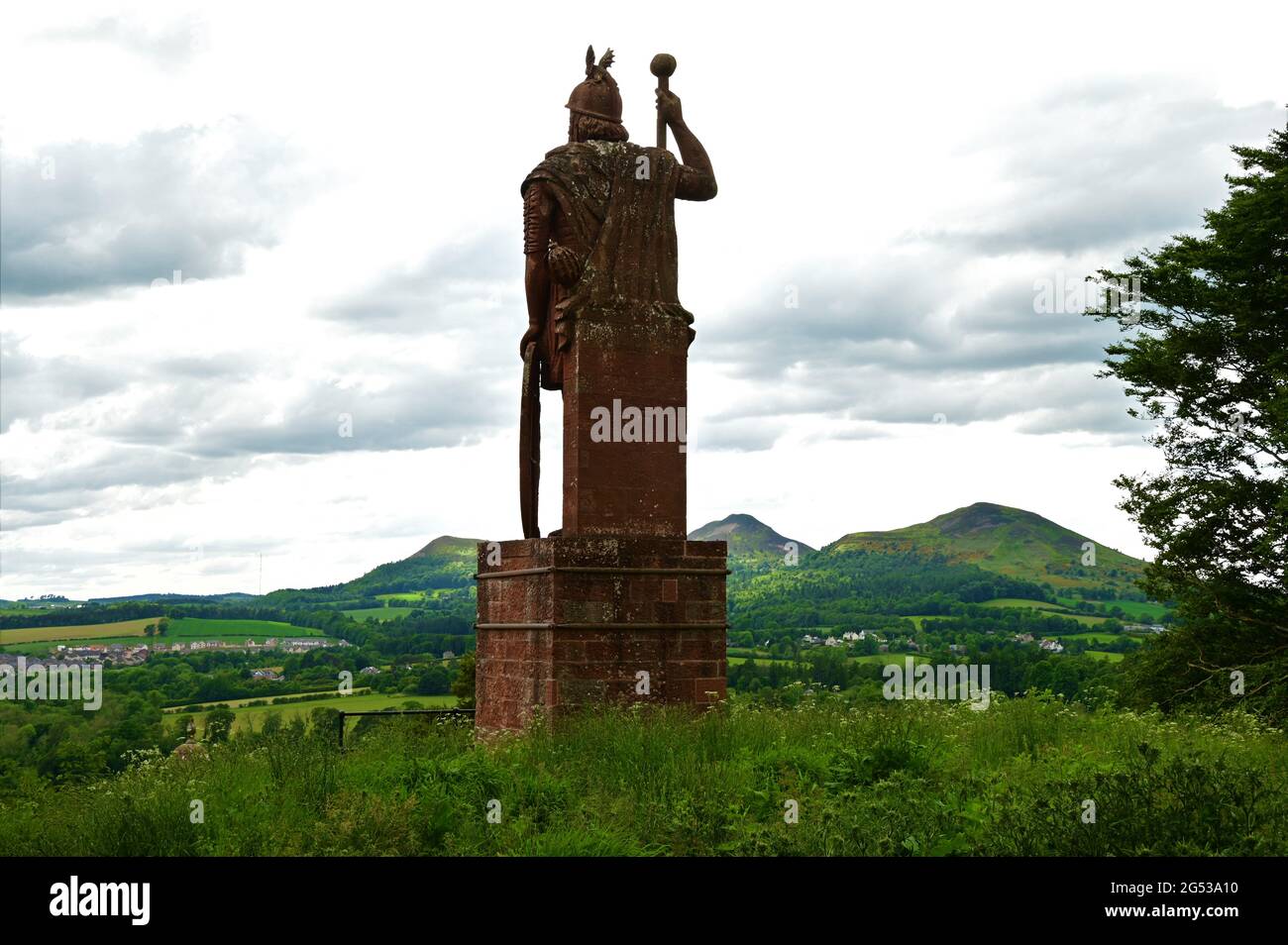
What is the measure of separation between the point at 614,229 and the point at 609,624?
177 inches

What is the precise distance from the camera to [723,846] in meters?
7.40

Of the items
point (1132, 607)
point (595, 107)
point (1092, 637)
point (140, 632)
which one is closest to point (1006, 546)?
point (1132, 607)

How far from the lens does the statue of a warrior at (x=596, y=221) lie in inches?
519

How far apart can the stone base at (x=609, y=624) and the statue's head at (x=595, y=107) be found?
4.80 m

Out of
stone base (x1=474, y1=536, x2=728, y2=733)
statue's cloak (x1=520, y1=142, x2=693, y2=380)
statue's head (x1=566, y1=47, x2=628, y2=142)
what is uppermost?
statue's head (x1=566, y1=47, x2=628, y2=142)

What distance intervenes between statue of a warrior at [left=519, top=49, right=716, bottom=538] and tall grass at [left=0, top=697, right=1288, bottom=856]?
4.52 metres

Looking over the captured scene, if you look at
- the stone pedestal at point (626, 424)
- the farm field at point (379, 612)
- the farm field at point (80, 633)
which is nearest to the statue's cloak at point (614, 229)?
the stone pedestal at point (626, 424)

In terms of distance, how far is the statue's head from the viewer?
1362 cm

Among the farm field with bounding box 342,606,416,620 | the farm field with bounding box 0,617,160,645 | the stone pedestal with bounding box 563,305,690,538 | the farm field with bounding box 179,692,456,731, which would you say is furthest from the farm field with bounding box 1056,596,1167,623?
the stone pedestal with bounding box 563,305,690,538

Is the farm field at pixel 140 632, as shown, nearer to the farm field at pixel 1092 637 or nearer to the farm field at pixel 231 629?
the farm field at pixel 231 629

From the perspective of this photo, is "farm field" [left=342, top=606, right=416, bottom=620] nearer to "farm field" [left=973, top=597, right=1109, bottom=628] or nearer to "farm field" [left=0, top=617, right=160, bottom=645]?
"farm field" [left=0, top=617, right=160, bottom=645]

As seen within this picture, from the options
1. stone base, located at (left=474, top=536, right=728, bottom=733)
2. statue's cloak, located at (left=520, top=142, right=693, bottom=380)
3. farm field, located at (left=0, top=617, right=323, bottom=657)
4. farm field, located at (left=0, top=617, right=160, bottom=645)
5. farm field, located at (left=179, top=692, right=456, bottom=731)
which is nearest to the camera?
stone base, located at (left=474, top=536, right=728, bottom=733)
